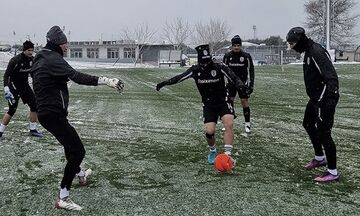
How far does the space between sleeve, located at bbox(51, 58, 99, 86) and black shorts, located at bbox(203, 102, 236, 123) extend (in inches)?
97.8

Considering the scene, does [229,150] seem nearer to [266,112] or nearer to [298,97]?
[266,112]

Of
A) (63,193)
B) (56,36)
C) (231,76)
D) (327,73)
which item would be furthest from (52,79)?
(327,73)

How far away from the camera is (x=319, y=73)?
6.16m

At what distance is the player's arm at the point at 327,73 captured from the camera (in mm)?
5875

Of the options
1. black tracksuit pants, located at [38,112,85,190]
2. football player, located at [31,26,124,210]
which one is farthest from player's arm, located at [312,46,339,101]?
black tracksuit pants, located at [38,112,85,190]

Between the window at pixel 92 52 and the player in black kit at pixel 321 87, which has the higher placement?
the window at pixel 92 52

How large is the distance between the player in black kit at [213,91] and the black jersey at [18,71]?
3.41m

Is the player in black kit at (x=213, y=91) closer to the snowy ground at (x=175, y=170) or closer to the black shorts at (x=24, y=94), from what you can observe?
the snowy ground at (x=175, y=170)

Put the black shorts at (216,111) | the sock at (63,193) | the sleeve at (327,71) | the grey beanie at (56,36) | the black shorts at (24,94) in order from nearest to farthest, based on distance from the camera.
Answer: the sock at (63,193) → the grey beanie at (56,36) → the sleeve at (327,71) → the black shorts at (216,111) → the black shorts at (24,94)

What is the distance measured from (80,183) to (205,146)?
3043mm

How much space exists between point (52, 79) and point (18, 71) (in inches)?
167

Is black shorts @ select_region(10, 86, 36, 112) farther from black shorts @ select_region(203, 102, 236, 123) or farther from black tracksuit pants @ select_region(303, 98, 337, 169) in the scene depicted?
black tracksuit pants @ select_region(303, 98, 337, 169)

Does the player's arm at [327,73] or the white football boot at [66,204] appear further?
the player's arm at [327,73]

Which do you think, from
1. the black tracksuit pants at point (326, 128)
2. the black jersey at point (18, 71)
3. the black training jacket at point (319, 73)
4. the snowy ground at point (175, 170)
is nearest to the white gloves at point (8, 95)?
the black jersey at point (18, 71)
